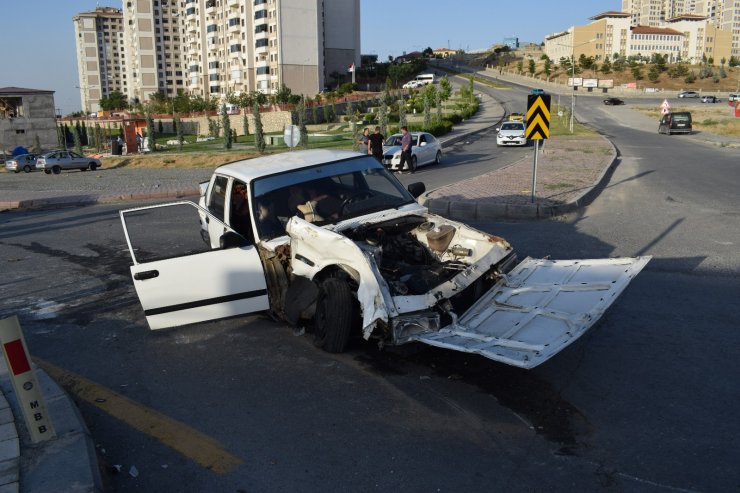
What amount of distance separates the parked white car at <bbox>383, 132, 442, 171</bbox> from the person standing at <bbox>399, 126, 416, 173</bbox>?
0.76ft

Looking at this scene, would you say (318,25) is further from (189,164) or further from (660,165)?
(660,165)

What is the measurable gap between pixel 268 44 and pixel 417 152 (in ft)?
285

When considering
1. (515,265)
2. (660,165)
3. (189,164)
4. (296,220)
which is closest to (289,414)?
(296,220)

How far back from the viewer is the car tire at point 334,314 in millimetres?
5523

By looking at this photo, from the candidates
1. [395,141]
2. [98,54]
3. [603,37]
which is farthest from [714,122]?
[98,54]

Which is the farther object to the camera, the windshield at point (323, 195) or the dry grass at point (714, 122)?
the dry grass at point (714, 122)

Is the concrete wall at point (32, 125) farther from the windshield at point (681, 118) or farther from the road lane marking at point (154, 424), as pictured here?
the road lane marking at point (154, 424)

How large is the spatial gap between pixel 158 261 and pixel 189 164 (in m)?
29.2

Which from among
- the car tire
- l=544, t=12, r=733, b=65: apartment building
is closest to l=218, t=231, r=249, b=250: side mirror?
the car tire

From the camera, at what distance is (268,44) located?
104625 mm

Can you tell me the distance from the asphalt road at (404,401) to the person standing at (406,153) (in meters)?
14.9

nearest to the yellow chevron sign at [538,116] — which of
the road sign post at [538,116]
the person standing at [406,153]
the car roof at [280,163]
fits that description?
the road sign post at [538,116]

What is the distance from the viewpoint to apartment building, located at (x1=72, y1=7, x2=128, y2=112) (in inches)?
6570

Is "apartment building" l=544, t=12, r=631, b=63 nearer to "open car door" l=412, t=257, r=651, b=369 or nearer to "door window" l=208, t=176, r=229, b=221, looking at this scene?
"door window" l=208, t=176, r=229, b=221
